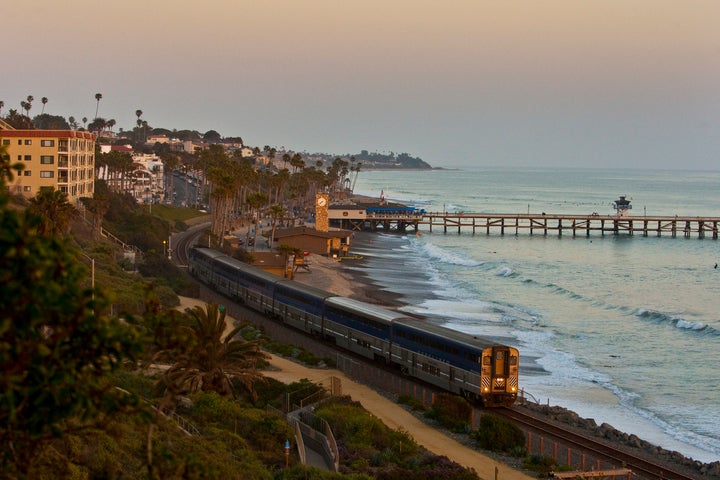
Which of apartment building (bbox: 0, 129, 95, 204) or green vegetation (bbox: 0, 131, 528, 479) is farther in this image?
apartment building (bbox: 0, 129, 95, 204)

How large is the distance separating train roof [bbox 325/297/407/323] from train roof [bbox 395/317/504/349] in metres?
0.77

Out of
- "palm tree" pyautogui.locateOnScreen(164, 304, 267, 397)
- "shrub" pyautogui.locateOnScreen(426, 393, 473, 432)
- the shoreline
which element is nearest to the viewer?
"palm tree" pyautogui.locateOnScreen(164, 304, 267, 397)

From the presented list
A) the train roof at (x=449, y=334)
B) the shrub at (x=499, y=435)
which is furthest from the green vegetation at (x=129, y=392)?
the train roof at (x=449, y=334)

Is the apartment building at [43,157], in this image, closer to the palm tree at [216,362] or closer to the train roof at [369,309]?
the train roof at [369,309]

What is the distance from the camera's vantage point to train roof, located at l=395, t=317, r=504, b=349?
110ft

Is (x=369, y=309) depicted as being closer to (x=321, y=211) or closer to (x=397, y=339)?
(x=397, y=339)

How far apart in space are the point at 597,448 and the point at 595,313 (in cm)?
3883

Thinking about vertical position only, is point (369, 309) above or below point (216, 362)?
above

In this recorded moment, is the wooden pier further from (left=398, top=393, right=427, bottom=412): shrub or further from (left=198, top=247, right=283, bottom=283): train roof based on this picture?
(left=398, top=393, right=427, bottom=412): shrub

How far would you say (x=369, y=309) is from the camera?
41.6 m

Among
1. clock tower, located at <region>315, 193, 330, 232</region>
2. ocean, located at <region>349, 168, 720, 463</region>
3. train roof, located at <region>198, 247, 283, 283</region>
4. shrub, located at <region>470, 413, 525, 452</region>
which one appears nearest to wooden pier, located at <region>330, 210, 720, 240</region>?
ocean, located at <region>349, 168, 720, 463</region>

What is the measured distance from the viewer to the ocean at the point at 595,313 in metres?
40.1

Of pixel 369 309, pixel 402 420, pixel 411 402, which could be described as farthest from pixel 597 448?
pixel 369 309

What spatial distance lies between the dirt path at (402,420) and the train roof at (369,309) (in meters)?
2.89
